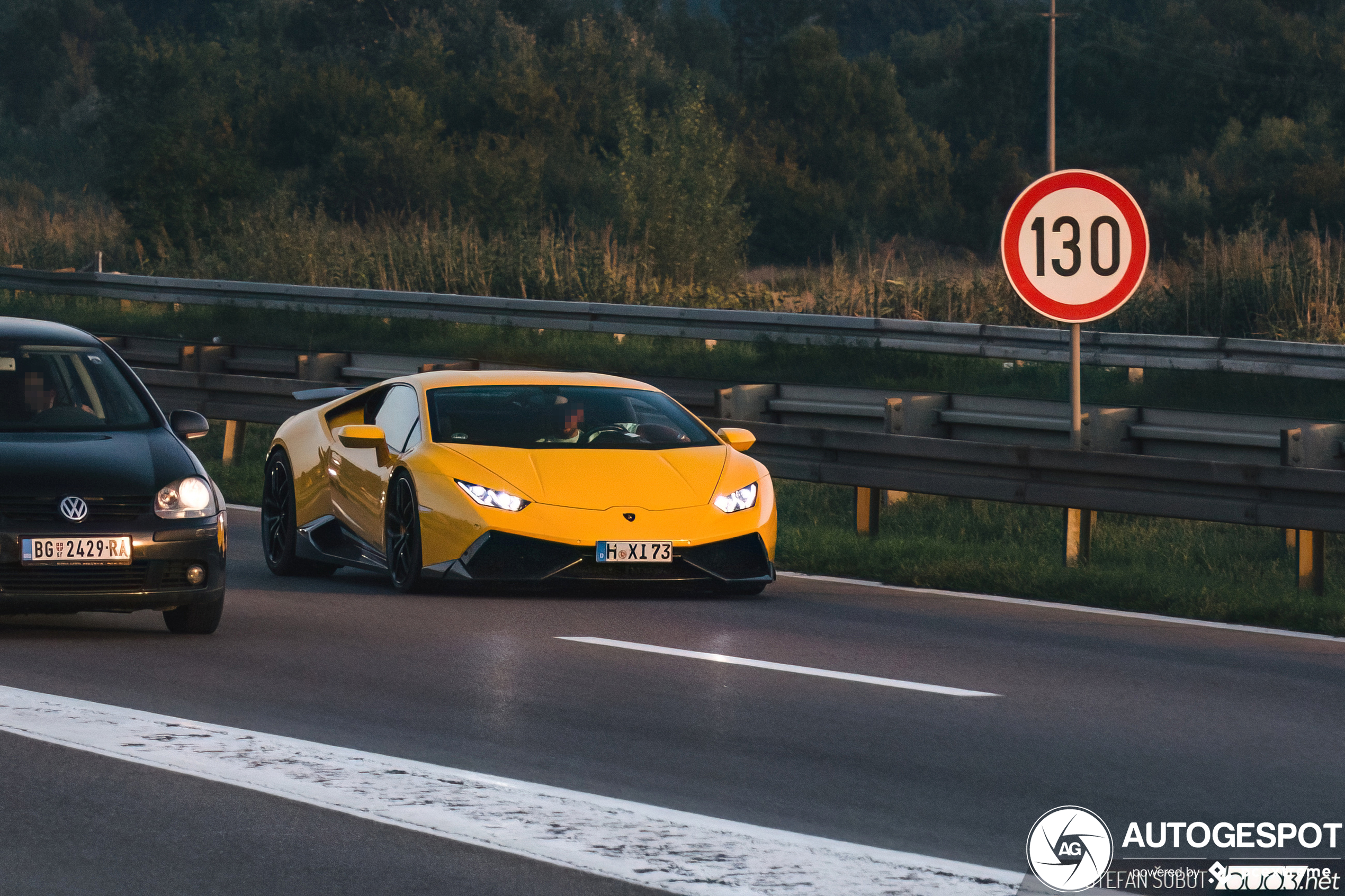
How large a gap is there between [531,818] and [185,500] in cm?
395

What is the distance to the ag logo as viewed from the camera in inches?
211

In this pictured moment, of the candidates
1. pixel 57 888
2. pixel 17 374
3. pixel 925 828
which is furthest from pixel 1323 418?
pixel 57 888

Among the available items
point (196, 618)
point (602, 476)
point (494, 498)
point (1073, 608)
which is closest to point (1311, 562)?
point (1073, 608)

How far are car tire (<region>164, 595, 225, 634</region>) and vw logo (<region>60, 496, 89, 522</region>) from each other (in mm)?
694

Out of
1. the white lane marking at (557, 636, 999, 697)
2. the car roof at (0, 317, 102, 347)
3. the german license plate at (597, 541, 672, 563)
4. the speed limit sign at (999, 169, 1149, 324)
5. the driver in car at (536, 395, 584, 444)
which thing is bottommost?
the white lane marking at (557, 636, 999, 697)

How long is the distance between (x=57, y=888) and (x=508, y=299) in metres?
22.2

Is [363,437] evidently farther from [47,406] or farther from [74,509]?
[74,509]

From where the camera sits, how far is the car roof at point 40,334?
10281mm

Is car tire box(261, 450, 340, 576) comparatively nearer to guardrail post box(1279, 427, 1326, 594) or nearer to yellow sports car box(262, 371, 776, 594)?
yellow sports car box(262, 371, 776, 594)

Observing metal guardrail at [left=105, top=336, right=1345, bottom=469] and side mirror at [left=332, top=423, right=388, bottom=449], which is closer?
side mirror at [left=332, top=423, right=388, bottom=449]

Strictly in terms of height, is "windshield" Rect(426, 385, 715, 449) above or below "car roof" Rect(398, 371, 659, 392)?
below

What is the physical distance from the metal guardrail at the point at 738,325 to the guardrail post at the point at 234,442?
308 inches

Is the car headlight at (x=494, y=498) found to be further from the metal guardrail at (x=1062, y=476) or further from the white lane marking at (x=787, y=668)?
the metal guardrail at (x=1062, y=476)

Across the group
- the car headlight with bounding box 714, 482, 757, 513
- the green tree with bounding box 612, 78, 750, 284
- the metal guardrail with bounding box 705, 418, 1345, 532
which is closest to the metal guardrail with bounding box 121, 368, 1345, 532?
the metal guardrail with bounding box 705, 418, 1345, 532
